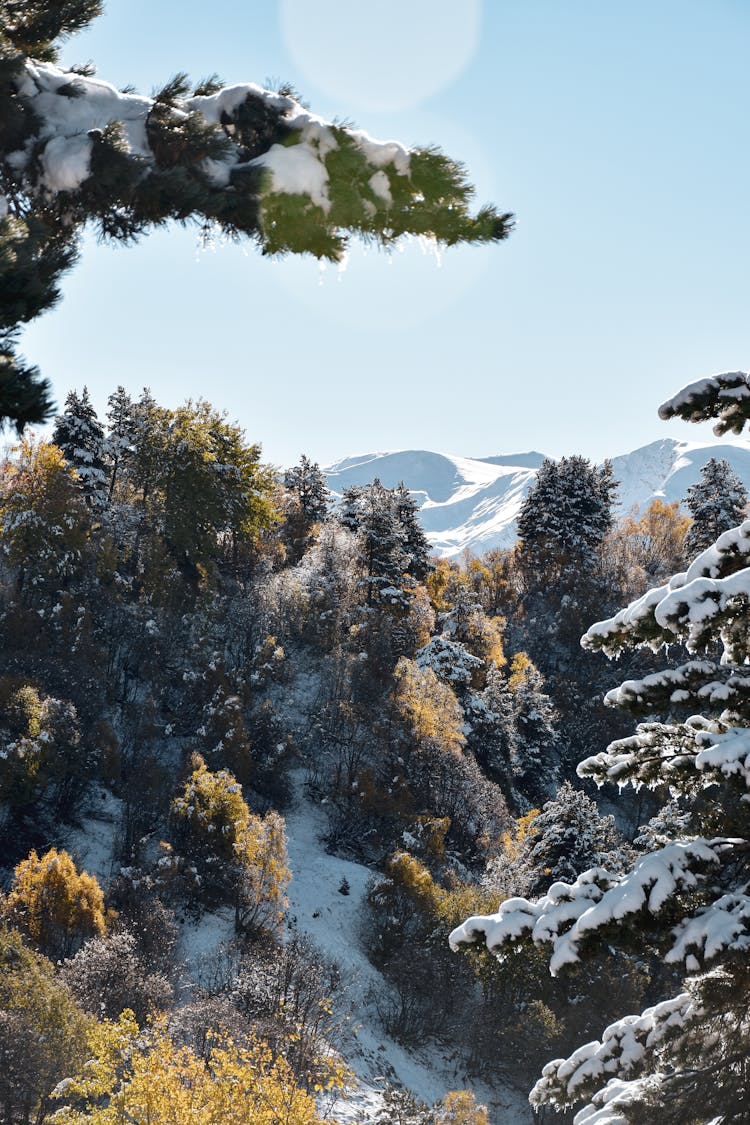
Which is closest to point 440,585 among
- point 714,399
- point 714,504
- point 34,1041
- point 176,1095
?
point 714,504

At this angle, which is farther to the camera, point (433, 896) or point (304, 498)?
point (304, 498)

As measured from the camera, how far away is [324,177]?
11.1ft

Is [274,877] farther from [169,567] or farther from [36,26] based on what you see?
[36,26]

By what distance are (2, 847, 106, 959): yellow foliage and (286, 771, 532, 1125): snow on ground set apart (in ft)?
27.1

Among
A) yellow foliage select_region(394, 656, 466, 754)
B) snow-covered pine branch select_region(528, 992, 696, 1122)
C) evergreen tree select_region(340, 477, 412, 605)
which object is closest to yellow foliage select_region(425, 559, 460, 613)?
evergreen tree select_region(340, 477, 412, 605)

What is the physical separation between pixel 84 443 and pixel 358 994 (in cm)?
3193

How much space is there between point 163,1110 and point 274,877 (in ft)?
43.7

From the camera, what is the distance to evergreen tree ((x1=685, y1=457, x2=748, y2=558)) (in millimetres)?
48312

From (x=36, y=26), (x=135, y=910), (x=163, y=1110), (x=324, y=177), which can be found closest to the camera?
(x=324, y=177)

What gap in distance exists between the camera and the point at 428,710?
37188mm

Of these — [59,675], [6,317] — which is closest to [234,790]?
[59,675]

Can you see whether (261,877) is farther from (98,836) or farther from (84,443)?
(84,443)

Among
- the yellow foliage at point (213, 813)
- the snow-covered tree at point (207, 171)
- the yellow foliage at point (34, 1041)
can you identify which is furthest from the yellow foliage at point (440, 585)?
the snow-covered tree at point (207, 171)

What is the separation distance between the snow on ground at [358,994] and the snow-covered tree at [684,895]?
20.1m
